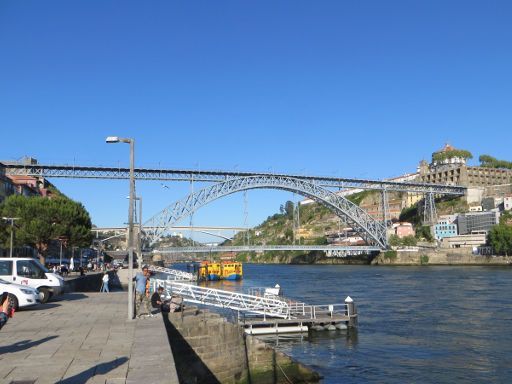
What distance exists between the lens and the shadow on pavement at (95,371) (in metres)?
6.05

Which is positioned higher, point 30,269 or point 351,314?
point 30,269

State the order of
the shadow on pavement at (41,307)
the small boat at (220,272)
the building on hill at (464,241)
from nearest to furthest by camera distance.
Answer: the shadow on pavement at (41,307) → the small boat at (220,272) → the building on hill at (464,241)

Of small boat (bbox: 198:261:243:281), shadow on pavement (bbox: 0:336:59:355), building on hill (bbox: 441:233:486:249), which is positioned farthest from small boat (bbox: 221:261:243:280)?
shadow on pavement (bbox: 0:336:59:355)

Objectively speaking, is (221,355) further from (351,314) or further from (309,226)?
(309,226)

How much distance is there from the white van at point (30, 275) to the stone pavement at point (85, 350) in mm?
3040

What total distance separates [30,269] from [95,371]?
10.4 m

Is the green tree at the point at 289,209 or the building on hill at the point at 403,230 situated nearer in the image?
the building on hill at the point at 403,230

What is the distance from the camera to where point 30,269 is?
51.8 ft

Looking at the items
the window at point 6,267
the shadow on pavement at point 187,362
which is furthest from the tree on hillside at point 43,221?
the shadow on pavement at point 187,362

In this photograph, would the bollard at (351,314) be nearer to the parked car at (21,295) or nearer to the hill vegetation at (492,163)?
the parked car at (21,295)

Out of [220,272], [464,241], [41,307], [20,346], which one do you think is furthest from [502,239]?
[20,346]

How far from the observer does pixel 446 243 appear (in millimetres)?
95000

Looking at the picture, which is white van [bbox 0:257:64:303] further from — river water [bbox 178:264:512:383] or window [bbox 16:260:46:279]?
river water [bbox 178:264:512:383]

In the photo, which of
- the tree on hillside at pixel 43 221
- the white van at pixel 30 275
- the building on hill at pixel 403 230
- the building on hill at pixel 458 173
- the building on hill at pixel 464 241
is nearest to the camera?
the white van at pixel 30 275
